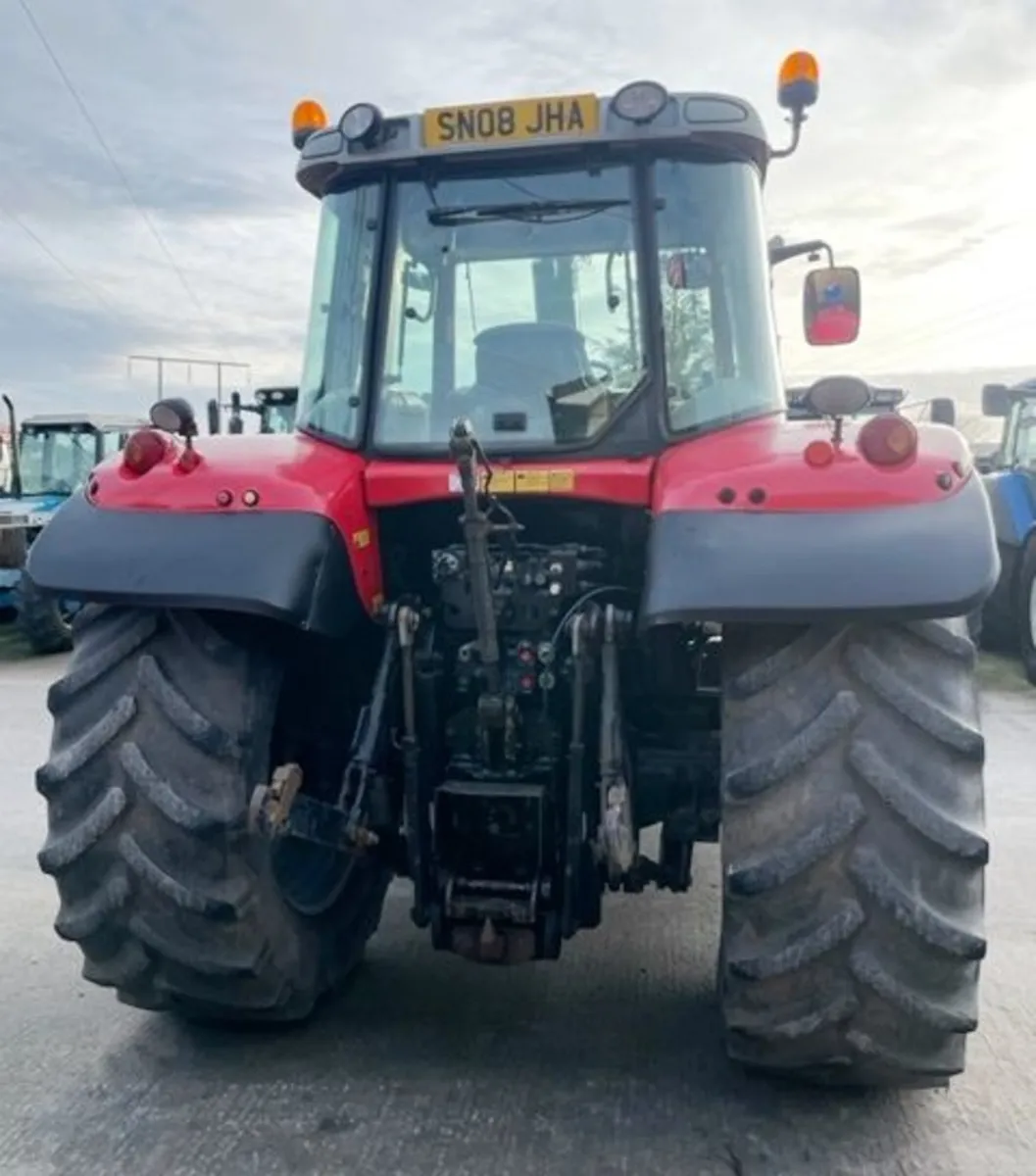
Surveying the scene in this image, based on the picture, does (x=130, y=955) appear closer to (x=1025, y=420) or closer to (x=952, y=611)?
(x=952, y=611)

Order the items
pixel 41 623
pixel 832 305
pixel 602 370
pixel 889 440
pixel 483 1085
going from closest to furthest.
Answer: pixel 889 440, pixel 483 1085, pixel 602 370, pixel 832 305, pixel 41 623

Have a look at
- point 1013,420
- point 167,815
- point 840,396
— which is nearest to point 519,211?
point 840,396

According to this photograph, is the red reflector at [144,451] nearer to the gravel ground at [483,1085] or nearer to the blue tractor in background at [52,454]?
the gravel ground at [483,1085]

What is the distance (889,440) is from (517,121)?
1.28m

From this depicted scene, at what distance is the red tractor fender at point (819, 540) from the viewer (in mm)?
2566

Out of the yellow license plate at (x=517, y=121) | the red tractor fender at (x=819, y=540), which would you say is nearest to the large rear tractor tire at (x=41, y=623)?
the yellow license plate at (x=517, y=121)

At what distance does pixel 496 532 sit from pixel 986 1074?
5.54 feet

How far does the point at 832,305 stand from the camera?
4.07 m

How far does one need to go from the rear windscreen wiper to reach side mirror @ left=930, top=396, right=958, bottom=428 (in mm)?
3867

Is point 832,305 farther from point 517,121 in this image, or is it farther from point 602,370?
point 517,121

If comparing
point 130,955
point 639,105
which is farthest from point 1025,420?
point 130,955

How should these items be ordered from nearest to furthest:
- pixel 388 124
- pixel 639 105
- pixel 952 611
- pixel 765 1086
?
pixel 952 611, pixel 765 1086, pixel 639 105, pixel 388 124

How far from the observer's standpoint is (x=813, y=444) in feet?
9.12

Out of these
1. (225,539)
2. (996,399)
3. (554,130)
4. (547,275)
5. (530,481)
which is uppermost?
(554,130)
